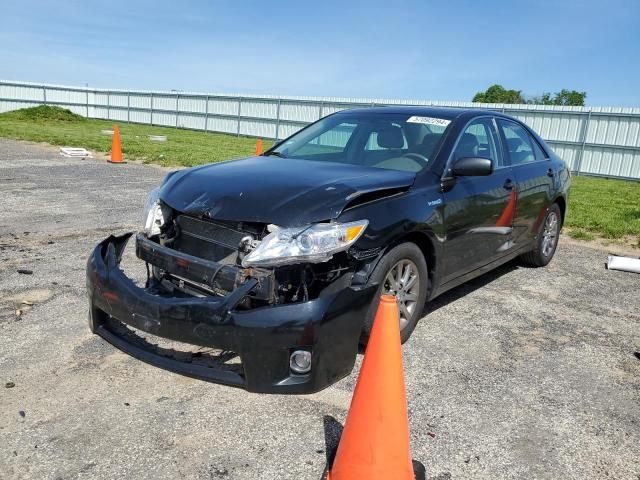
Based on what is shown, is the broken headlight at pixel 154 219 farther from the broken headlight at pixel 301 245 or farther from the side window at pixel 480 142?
the side window at pixel 480 142

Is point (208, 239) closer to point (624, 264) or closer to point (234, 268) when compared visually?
point (234, 268)

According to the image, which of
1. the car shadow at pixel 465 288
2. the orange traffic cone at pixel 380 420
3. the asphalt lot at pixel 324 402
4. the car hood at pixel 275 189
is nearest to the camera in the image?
the orange traffic cone at pixel 380 420

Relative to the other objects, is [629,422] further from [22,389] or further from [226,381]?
[22,389]

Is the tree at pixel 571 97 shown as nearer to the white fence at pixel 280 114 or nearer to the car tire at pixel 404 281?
the white fence at pixel 280 114

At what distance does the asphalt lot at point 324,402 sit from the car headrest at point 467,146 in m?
1.30

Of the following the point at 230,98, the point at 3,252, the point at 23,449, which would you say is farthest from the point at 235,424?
the point at 230,98

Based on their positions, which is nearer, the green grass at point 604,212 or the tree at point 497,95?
the green grass at point 604,212

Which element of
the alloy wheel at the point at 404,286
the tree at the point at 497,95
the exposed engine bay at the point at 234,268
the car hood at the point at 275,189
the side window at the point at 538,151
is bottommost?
the alloy wheel at the point at 404,286

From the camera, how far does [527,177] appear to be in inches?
205

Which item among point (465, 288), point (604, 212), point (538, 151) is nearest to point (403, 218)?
point (465, 288)

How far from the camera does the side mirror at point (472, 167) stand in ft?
12.9

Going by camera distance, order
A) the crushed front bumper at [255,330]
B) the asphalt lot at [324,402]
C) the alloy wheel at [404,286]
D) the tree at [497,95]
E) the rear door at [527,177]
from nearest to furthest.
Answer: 1. the asphalt lot at [324,402]
2. the crushed front bumper at [255,330]
3. the alloy wheel at [404,286]
4. the rear door at [527,177]
5. the tree at [497,95]

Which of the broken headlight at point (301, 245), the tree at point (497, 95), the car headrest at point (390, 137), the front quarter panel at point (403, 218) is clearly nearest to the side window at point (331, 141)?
the car headrest at point (390, 137)

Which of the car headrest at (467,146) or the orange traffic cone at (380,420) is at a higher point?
the car headrest at (467,146)
